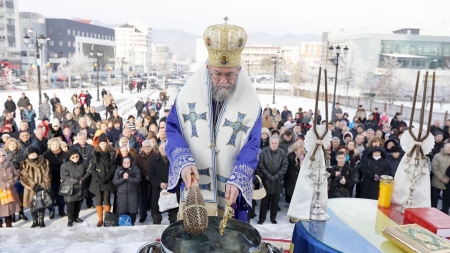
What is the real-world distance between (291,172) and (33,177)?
14.2ft

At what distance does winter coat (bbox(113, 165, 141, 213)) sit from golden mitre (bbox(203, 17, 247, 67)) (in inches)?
145

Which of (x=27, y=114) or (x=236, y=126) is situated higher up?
(x=236, y=126)

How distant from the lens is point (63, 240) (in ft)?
11.6

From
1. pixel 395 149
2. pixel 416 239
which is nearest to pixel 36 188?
pixel 416 239

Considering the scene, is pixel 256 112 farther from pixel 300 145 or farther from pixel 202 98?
pixel 300 145

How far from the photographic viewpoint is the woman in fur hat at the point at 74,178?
5.99 metres

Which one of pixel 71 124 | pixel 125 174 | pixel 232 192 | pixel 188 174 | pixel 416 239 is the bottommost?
pixel 125 174

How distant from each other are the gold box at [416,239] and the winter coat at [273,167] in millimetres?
3907

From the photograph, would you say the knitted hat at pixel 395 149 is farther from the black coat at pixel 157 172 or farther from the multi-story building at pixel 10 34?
the multi-story building at pixel 10 34

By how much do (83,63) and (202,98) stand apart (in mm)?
55309

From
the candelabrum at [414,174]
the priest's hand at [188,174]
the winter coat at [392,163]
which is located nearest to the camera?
the priest's hand at [188,174]

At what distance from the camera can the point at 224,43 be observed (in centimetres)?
279

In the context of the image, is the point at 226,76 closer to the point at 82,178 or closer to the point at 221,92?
the point at 221,92

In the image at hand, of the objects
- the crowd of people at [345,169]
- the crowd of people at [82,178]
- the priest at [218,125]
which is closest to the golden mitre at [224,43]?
the priest at [218,125]
